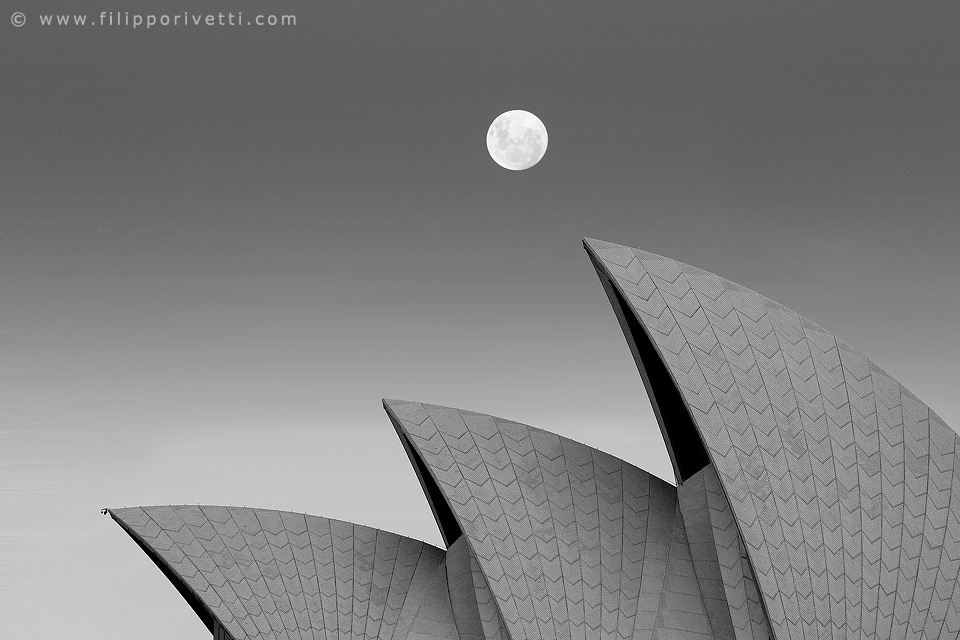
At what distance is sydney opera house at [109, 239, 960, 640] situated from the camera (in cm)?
2186

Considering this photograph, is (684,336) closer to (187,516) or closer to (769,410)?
(769,410)

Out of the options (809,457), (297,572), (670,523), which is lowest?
(670,523)

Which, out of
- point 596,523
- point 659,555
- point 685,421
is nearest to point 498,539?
point 596,523

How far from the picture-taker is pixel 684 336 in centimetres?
2356

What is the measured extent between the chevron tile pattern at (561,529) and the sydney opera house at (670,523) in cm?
4

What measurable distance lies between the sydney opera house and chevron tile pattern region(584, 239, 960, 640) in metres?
0.05

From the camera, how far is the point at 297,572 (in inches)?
1038

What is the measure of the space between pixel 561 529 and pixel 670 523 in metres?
2.91

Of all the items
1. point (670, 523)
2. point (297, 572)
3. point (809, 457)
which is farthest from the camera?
point (297, 572)

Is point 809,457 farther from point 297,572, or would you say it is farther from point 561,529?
point 297,572

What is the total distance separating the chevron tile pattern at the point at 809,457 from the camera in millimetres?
21484

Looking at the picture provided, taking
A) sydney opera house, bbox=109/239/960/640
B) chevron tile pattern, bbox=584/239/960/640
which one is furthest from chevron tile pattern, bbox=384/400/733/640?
chevron tile pattern, bbox=584/239/960/640

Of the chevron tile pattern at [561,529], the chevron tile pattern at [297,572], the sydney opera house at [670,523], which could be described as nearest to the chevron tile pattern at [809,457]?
the sydney opera house at [670,523]

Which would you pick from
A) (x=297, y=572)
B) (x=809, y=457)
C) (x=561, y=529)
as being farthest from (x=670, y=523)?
(x=297, y=572)
